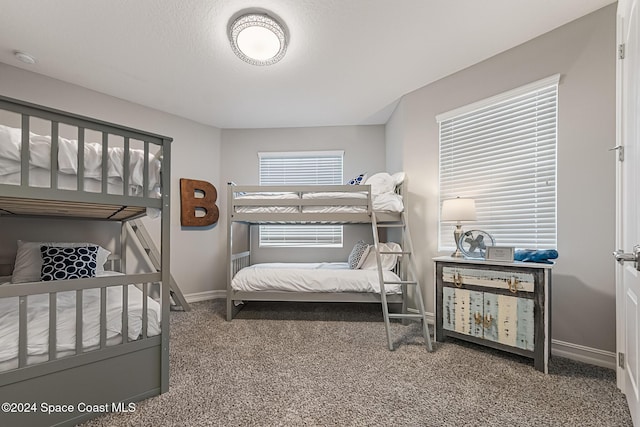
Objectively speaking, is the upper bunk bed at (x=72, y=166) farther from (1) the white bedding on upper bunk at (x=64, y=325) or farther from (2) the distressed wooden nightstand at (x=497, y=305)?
(2) the distressed wooden nightstand at (x=497, y=305)

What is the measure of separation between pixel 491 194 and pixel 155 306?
283 cm

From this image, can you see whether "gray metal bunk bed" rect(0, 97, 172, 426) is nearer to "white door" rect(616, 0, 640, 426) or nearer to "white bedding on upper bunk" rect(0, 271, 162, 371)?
"white bedding on upper bunk" rect(0, 271, 162, 371)

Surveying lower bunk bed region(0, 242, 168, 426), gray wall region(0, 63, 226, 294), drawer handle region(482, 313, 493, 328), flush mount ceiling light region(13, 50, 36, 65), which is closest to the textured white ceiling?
flush mount ceiling light region(13, 50, 36, 65)

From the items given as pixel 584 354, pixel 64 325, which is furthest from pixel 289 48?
pixel 584 354

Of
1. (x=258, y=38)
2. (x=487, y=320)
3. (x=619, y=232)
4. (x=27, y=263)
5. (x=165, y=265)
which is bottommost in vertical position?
(x=487, y=320)

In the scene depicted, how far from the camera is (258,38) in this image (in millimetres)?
2162

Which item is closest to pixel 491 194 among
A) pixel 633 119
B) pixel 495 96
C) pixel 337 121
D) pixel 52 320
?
pixel 495 96

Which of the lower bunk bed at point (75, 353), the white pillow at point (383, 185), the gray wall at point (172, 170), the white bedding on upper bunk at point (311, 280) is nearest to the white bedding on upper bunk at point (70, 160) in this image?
the lower bunk bed at point (75, 353)

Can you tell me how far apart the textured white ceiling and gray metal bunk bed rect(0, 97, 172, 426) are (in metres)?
1.06

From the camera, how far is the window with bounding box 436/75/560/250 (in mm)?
2350

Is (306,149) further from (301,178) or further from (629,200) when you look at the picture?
(629,200)

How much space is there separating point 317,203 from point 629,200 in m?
2.26

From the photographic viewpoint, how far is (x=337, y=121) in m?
4.09

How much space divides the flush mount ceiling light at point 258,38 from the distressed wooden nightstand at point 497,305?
2.18 meters
